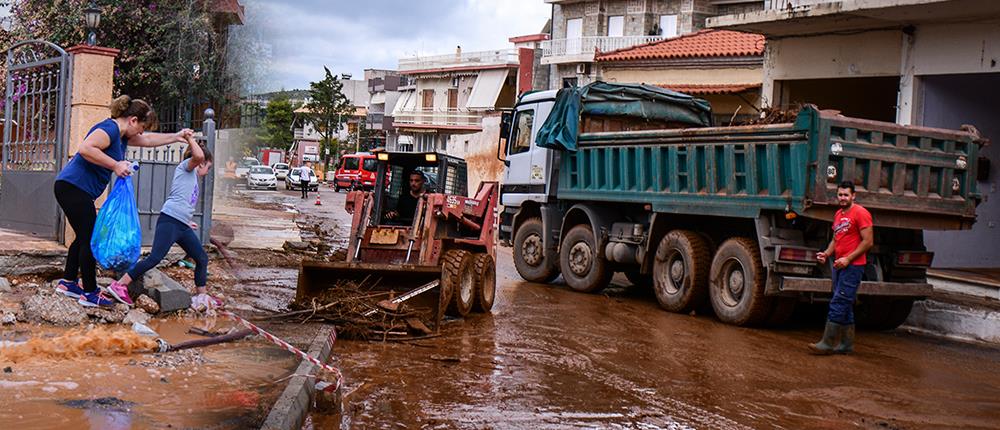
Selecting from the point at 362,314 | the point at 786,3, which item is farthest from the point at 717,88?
the point at 362,314

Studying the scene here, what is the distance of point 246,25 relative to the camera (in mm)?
20062

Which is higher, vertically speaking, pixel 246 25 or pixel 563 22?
pixel 563 22

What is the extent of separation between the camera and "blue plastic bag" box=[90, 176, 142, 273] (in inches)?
334

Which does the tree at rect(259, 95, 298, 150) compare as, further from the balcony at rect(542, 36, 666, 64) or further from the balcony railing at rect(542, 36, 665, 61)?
the balcony railing at rect(542, 36, 665, 61)

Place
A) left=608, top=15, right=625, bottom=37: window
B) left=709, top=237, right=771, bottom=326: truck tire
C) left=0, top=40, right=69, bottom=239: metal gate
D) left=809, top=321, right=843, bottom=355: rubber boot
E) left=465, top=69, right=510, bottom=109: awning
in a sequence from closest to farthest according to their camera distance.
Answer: left=809, top=321, right=843, bottom=355: rubber boot < left=0, top=40, right=69, bottom=239: metal gate < left=709, top=237, right=771, bottom=326: truck tire < left=608, top=15, right=625, bottom=37: window < left=465, top=69, right=510, bottom=109: awning

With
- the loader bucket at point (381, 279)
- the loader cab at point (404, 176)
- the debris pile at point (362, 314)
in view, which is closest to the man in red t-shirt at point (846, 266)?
the loader bucket at point (381, 279)

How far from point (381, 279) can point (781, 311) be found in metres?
4.69

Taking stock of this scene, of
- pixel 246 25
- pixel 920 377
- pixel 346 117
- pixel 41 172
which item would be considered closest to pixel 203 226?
pixel 41 172

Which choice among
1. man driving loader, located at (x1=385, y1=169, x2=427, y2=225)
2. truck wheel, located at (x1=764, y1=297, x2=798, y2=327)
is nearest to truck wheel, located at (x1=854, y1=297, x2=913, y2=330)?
Result: truck wheel, located at (x1=764, y1=297, x2=798, y2=327)

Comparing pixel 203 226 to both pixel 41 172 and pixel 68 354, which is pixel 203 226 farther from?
pixel 68 354

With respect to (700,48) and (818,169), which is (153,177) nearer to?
(818,169)

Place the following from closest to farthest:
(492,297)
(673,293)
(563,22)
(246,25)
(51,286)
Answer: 1. (51,286)
2. (492,297)
3. (673,293)
4. (246,25)
5. (563,22)

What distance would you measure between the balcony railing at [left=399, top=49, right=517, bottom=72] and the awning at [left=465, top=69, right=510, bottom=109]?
578mm

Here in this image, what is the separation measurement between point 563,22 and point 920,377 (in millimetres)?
38462
